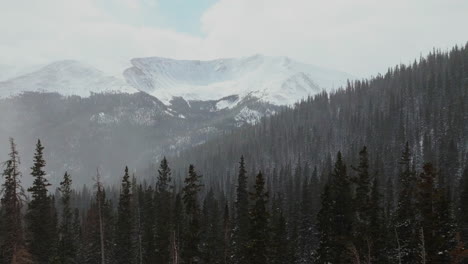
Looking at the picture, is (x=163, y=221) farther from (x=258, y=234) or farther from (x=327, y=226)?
(x=327, y=226)

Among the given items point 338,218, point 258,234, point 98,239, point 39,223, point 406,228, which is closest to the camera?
point 338,218

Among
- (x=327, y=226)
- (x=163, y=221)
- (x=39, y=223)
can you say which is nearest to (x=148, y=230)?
(x=163, y=221)

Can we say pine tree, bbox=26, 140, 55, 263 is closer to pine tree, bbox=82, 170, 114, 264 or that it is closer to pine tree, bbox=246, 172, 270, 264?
pine tree, bbox=82, 170, 114, 264

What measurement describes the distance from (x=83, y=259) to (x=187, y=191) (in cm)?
3303

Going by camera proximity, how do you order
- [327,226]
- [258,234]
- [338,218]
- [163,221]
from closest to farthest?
[338,218]
[327,226]
[258,234]
[163,221]

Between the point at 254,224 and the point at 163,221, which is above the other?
the point at 254,224

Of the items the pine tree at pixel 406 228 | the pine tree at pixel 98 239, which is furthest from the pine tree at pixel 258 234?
the pine tree at pixel 98 239

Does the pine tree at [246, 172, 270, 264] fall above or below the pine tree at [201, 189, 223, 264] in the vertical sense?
above

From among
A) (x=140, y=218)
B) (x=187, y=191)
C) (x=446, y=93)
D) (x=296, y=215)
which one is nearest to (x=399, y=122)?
(x=446, y=93)

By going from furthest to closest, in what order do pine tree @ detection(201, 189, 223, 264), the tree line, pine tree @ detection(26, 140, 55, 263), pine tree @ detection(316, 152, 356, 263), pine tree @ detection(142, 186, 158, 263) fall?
pine tree @ detection(142, 186, 158, 263) → pine tree @ detection(201, 189, 223, 264) → pine tree @ detection(26, 140, 55, 263) → pine tree @ detection(316, 152, 356, 263) → the tree line

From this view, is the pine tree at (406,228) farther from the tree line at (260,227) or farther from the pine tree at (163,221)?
the pine tree at (163,221)

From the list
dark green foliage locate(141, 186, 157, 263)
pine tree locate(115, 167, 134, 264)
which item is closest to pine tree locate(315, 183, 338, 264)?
dark green foliage locate(141, 186, 157, 263)

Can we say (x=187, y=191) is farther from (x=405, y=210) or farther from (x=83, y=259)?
(x=83, y=259)

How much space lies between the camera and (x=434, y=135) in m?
165
